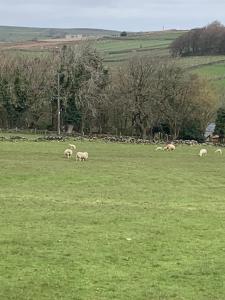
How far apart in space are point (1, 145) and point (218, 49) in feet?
290

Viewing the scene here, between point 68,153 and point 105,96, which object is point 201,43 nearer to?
point 105,96

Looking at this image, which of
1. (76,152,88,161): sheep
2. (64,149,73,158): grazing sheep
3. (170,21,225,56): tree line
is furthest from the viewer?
(170,21,225,56): tree line

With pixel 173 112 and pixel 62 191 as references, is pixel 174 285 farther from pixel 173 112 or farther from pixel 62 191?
pixel 173 112

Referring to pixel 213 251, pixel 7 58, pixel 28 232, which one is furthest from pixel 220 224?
pixel 7 58

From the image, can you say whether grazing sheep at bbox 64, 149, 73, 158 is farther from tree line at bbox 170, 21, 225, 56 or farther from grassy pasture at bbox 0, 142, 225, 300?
tree line at bbox 170, 21, 225, 56

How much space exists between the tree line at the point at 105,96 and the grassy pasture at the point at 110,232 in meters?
37.0

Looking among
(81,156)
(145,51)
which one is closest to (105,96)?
(81,156)

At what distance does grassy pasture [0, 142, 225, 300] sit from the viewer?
14367mm

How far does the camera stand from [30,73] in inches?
3184

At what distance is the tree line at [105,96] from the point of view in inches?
3000

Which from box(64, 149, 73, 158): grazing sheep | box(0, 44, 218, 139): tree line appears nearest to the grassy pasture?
box(64, 149, 73, 158): grazing sheep

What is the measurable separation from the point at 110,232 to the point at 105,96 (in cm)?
5797

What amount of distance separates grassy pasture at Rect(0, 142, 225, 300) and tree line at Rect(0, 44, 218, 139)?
→ 121 feet

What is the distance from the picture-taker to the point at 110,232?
65.6ft
